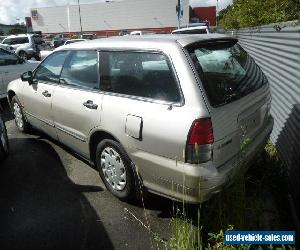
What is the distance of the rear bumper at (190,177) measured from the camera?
3.16m

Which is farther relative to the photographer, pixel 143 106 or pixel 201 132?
pixel 143 106

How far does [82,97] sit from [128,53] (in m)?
0.85

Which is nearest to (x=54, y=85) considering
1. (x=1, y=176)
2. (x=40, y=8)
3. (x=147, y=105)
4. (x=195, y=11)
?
(x=1, y=176)

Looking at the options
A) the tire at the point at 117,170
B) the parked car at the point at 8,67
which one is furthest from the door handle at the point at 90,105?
the parked car at the point at 8,67

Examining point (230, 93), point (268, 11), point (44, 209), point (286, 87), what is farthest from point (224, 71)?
point (268, 11)

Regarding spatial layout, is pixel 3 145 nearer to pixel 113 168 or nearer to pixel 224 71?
pixel 113 168

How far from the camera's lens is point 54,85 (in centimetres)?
501

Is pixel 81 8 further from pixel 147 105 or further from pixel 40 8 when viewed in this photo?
pixel 147 105

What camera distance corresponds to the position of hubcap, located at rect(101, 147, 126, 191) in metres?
3.98

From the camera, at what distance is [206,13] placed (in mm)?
70562

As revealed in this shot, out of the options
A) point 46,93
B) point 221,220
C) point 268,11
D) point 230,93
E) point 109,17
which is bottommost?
point 221,220

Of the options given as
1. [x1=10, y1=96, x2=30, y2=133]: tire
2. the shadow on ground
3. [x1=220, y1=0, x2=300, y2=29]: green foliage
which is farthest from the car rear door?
[x1=220, y1=0, x2=300, y2=29]: green foliage

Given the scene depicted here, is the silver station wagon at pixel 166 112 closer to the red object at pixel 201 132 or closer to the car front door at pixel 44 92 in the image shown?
the red object at pixel 201 132

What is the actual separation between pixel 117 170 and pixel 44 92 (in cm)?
193
